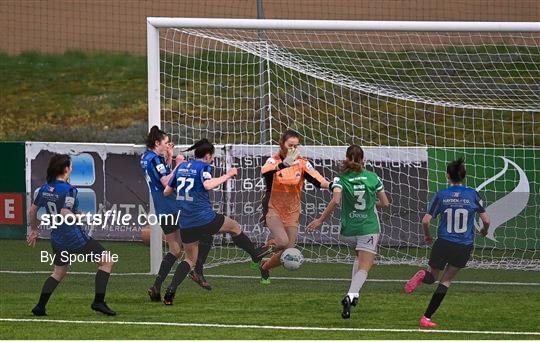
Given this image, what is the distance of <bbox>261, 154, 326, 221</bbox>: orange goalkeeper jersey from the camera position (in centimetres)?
1456

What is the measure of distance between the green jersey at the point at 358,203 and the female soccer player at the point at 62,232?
7.90ft

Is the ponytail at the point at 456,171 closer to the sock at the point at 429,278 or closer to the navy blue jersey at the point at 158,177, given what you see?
the sock at the point at 429,278

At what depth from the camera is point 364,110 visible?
19344 millimetres

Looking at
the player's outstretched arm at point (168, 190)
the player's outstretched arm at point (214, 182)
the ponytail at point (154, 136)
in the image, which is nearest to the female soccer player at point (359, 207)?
the player's outstretched arm at point (214, 182)

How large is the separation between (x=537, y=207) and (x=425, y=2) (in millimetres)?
7100

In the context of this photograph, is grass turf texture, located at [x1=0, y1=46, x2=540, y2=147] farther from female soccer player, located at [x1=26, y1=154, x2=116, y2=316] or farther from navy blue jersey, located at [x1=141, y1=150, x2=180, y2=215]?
female soccer player, located at [x1=26, y1=154, x2=116, y2=316]

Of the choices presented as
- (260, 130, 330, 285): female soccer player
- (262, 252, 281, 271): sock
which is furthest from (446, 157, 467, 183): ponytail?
(262, 252, 281, 271): sock

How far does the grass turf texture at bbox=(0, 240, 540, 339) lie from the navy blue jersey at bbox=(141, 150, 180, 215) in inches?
37.4

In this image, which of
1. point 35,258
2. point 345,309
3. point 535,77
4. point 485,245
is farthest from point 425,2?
point 345,309

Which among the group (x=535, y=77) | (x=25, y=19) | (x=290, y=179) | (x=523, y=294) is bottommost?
(x=523, y=294)

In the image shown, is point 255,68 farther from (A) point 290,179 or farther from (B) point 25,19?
(B) point 25,19

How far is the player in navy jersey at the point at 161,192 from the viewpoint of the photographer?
14.1 m

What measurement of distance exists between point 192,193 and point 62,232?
1.63 metres

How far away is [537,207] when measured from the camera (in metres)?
18.0
